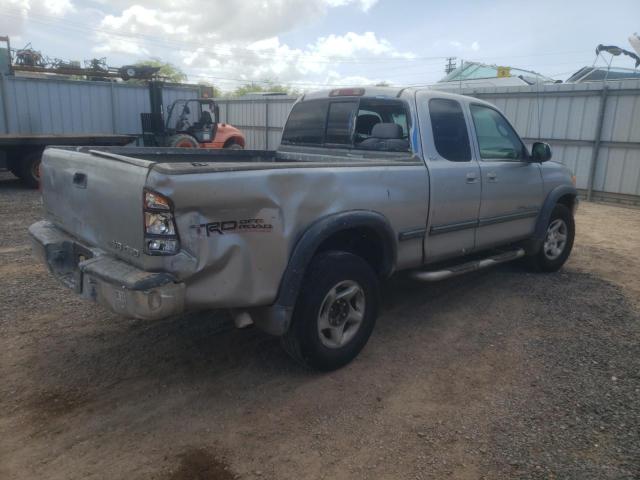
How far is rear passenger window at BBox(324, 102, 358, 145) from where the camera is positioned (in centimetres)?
463

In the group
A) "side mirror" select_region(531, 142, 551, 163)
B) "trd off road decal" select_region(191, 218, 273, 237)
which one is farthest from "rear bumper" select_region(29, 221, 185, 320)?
"side mirror" select_region(531, 142, 551, 163)

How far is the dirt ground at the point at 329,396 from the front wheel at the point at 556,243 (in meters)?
0.85

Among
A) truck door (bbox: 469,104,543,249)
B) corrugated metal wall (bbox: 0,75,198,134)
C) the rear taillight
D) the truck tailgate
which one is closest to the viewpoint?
the rear taillight

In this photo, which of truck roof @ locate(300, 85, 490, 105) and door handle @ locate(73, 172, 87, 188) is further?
truck roof @ locate(300, 85, 490, 105)

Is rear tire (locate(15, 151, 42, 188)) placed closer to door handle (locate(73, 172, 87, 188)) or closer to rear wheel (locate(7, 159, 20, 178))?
rear wheel (locate(7, 159, 20, 178))

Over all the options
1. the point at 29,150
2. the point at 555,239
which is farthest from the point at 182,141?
the point at 555,239

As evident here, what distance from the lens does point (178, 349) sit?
3939 millimetres

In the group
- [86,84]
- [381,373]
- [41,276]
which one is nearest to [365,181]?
[381,373]

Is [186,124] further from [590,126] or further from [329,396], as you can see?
[329,396]

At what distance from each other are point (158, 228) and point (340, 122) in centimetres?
247

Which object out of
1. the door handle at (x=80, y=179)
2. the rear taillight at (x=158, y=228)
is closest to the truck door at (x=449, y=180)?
the rear taillight at (x=158, y=228)

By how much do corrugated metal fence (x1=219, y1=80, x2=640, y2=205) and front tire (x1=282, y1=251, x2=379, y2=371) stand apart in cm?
1071

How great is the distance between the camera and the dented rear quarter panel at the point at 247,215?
2.71m

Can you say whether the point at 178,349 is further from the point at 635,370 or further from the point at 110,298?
the point at 635,370
